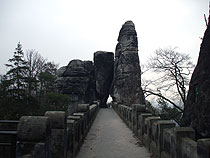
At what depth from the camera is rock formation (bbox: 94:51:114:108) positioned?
107 feet

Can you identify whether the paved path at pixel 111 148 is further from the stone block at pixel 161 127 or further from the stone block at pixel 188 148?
the stone block at pixel 188 148

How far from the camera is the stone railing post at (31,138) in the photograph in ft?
7.63

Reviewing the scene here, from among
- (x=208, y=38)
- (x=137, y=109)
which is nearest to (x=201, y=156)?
(x=137, y=109)

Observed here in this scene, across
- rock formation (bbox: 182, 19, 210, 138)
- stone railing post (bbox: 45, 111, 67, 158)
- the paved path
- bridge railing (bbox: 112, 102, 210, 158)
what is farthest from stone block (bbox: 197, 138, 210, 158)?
rock formation (bbox: 182, 19, 210, 138)

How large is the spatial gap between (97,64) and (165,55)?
1832 centimetres

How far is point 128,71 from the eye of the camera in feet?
86.6

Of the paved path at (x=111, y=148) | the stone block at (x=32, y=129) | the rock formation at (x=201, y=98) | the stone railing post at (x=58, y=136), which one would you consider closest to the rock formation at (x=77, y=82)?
the rock formation at (x=201, y=98)

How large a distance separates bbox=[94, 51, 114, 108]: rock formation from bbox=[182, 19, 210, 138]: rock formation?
22.8 metres

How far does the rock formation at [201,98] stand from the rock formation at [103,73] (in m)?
22.8

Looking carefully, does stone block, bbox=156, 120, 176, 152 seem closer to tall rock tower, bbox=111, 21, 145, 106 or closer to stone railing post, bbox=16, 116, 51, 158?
stone railing post, bbox=16, 116, 51, 158

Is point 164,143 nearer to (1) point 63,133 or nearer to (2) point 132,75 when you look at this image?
(1) point 63,133

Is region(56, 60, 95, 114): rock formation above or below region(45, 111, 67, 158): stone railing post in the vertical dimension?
above

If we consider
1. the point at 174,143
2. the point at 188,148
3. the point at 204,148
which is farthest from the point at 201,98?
the point at 204,148

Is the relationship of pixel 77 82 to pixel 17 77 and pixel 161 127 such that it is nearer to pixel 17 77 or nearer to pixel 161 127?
pixel 17 77
